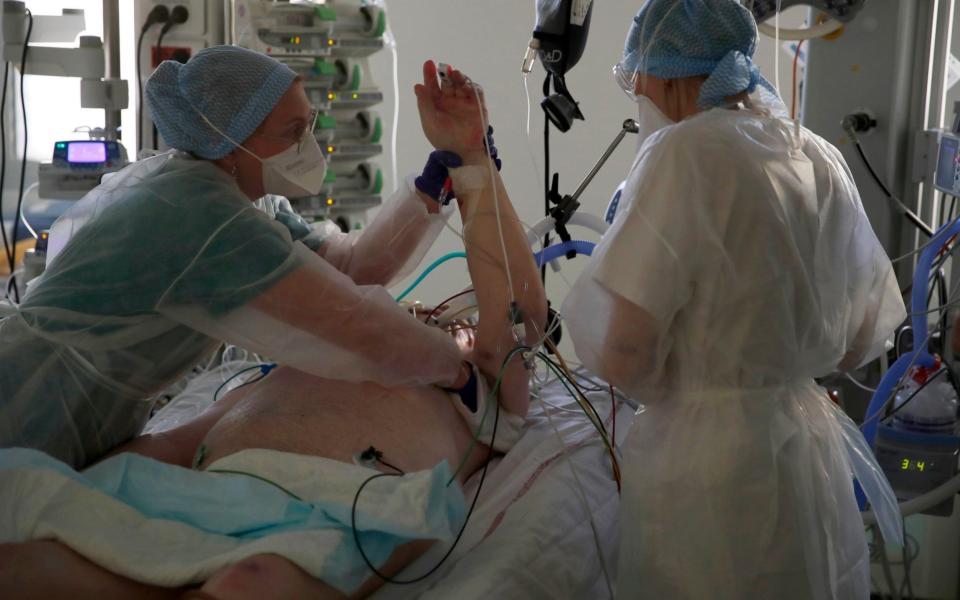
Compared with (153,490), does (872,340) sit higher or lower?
higher

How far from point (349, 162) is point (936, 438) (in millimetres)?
1977

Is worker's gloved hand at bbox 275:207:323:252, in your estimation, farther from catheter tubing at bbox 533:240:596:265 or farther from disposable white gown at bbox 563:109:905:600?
disposable white gown at bbox 563:109:905:600

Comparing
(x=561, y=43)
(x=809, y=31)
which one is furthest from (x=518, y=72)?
(x=561, y=43)

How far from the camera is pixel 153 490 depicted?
1.58 metres

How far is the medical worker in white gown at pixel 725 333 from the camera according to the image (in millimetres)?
1526

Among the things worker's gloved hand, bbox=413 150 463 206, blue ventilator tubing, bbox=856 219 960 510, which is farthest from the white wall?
worker's gloved hand, bbox=413 150 463 206

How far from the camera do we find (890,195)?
2.72m

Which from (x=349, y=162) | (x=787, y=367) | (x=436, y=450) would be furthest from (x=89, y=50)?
(x=787, y=367)

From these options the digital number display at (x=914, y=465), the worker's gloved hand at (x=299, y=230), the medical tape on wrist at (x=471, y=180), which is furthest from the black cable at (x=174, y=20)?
the digital number display at (x=914, y=465)

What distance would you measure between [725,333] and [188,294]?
0.89 metres

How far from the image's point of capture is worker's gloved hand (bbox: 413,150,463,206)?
6.57ft

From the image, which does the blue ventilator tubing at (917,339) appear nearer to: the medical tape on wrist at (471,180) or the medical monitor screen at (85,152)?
the medical tape on wrist at (471,180)

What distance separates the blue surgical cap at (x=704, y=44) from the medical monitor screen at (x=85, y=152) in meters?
1.72

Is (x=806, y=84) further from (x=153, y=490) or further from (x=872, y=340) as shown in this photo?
(x=153, y=490)
